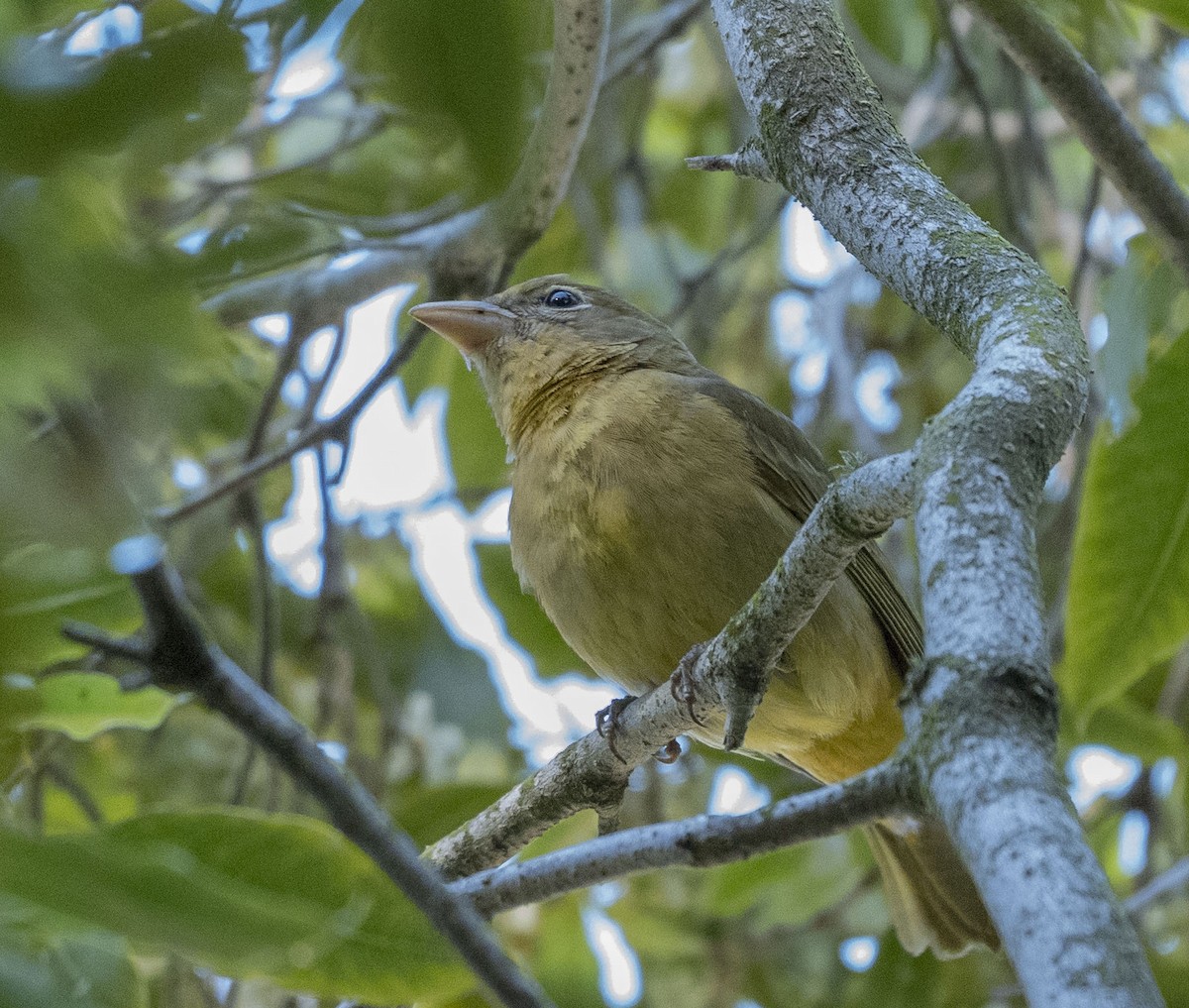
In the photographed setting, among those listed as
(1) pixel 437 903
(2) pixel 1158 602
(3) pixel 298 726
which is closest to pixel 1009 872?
(1) pixel 437 903

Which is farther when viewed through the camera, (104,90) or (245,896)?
(245,896)

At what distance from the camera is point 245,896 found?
1.11 metres

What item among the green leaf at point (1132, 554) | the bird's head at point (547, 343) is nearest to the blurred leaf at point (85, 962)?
the green leaf at point (1132, 554)

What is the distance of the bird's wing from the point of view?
3812 millimetres

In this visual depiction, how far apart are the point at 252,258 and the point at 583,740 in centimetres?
237

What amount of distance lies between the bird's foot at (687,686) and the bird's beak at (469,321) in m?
1.74

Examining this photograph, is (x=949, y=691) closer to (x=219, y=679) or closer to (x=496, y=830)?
(x=219, y=679)

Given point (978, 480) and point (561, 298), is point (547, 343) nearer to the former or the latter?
point (561, 298)

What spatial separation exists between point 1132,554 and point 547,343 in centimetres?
194

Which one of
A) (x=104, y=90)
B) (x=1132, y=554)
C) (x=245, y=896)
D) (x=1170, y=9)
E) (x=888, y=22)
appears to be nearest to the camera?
(x=104, y=90)

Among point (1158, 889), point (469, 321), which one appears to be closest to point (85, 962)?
point (469, 321)

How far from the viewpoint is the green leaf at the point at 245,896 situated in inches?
40.9

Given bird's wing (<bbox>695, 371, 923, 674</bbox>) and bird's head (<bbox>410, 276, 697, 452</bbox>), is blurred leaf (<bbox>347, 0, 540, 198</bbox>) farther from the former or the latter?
bird's head (<bbox>410, 276, 697, 452</bbox>)

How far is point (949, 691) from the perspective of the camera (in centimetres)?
118
